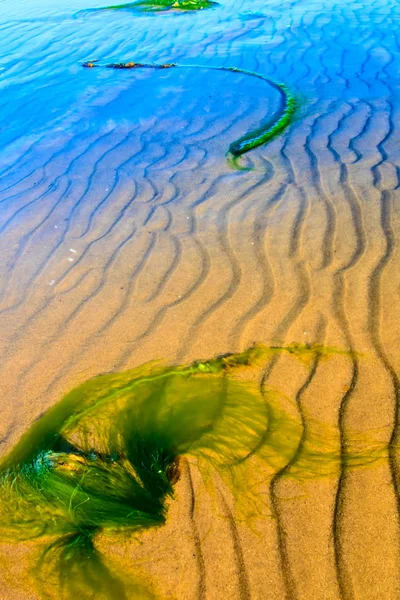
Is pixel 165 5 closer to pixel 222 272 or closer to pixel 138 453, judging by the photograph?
pixel 222 272

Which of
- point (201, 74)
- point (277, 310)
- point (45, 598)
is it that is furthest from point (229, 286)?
point (201, 74)

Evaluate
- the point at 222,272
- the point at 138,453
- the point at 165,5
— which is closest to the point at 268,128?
the point at 222,272

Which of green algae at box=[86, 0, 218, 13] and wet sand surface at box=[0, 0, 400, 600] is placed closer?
wet sand surface at box=[0, 0, 400, 600]

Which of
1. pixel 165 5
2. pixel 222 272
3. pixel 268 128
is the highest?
pixel 165 5

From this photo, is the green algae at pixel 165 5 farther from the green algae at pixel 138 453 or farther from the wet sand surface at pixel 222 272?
the green algae at pixel 138 453

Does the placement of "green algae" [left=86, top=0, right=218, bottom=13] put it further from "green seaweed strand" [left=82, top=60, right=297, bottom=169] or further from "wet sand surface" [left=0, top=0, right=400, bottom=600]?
"green seaweed strand" [left=82, top=60, right=297, bottom=169]

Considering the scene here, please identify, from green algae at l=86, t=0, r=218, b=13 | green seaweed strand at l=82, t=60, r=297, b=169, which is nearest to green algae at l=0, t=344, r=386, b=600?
green seaweed strand at l=82, t=60, r=297, b=169
